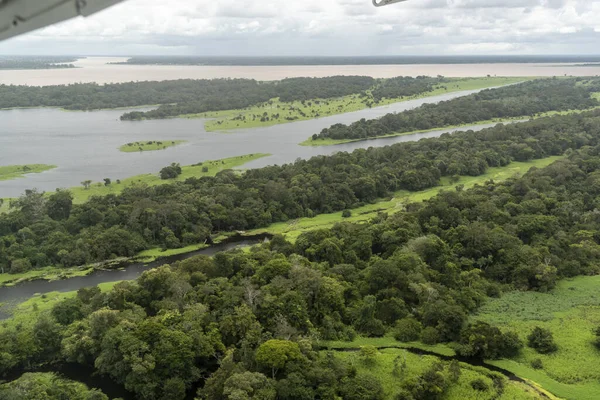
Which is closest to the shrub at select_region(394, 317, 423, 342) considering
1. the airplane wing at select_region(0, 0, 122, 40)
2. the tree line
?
the airplane wing at select_region(0, 0, 122, 40)

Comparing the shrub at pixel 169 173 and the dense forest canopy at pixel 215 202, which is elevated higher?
the shrub at pixel 169 173

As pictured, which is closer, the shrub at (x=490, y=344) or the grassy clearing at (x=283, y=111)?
the shrub at (x=490, y=344)

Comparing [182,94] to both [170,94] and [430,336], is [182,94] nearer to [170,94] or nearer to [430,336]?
[170,94]

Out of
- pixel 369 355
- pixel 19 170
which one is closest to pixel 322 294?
pixel 369 355

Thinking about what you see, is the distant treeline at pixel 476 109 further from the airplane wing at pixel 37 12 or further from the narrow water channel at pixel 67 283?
the airplane wing at pixel 37 12

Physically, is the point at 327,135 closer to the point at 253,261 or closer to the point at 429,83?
the point at 253,261

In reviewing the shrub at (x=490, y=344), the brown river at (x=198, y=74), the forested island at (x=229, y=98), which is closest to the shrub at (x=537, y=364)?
the shrub at (x=490, y=344)
